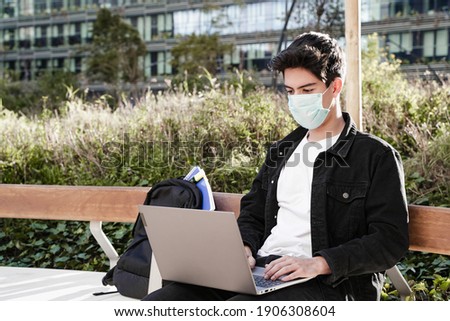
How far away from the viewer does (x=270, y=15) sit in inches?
1084

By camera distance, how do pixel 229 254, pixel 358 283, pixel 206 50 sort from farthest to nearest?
pixel 206 50 < pixel 358 283 < pixel 229 254

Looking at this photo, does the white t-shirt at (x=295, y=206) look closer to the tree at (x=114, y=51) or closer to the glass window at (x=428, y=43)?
the glass window at (x=428, y=43)

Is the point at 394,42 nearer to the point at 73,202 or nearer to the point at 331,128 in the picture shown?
the point at 73,202

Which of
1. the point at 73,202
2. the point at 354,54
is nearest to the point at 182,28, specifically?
the point at 354,54

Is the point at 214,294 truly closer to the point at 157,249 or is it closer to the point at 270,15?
the point at 157,249

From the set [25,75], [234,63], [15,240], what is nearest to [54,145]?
[15,240]

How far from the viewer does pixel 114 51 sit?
27125 mm

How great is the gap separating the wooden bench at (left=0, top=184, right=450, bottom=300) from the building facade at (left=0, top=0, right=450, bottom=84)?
58.5 ft

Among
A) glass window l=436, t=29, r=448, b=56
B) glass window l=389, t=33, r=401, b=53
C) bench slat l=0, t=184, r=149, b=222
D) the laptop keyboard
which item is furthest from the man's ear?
glass window l=389, t=33, r=401, b=53

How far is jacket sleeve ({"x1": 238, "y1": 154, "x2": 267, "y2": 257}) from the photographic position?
3.21 metres

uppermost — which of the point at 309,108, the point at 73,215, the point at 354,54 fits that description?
the point at 354,54

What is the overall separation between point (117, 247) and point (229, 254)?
3.00 meters

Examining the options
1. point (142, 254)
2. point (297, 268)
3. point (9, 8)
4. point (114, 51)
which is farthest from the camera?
point (9, 8)

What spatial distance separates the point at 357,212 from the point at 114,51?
2501 cm
